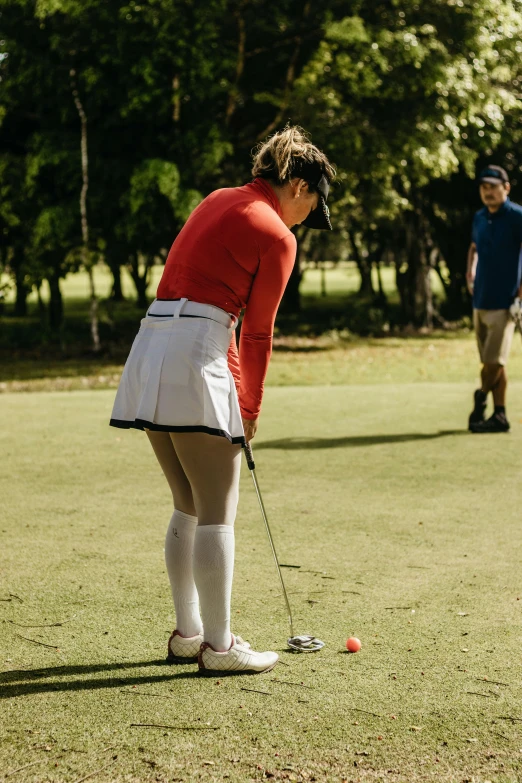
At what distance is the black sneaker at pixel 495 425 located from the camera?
10227mm

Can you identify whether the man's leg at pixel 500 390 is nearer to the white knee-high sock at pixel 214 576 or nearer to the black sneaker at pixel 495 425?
the black sneaker at pixel 495 425

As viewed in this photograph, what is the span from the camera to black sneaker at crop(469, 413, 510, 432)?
1023 cm

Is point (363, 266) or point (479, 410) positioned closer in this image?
point (479, 410)

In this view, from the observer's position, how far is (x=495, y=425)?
33.6ft

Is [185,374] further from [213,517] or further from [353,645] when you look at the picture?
[353,645]

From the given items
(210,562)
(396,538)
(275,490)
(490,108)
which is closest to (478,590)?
(396,538)

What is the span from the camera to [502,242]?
10078 mm

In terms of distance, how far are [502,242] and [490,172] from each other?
27.8 inches

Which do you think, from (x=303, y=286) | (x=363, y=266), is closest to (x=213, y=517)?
(x=363, y=266)

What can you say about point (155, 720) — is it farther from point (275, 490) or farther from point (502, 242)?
point (502, 242)

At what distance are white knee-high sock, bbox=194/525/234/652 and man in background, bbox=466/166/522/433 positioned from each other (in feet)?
21.9

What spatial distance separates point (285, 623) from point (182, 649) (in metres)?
0.65

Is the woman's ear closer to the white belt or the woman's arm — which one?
the woman's arm

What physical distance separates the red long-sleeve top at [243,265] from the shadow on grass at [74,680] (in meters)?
1.13
